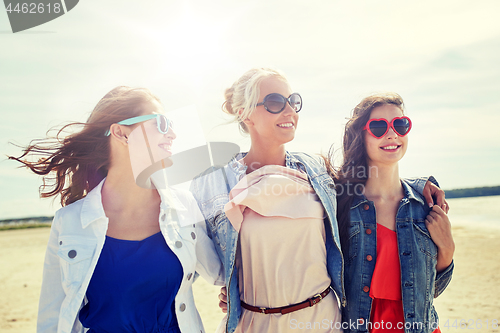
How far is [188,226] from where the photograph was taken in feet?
9.23

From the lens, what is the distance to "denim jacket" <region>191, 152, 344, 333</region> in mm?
2682

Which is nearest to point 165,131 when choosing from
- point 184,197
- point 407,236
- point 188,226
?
point 184,197

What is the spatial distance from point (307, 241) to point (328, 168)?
0.93 meters

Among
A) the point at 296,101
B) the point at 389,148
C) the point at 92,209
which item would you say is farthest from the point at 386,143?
the point at 92,209

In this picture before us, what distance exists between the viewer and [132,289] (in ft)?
7.77

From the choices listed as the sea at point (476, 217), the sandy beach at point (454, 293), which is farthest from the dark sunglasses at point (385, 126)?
the sea at point (476, 217)

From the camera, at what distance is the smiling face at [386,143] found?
296 cm

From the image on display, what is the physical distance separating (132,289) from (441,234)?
95.1 inches

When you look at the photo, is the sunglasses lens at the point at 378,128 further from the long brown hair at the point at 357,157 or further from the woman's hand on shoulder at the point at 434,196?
the woman's hand on shoulder at the point at 434,196

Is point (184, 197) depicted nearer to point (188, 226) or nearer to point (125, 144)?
point (188, 226)

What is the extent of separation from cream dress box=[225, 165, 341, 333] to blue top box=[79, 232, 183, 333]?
56cm

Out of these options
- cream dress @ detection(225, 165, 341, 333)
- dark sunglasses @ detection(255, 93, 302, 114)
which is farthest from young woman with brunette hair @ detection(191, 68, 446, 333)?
dark sunglasses @ detection(255, 93, 302, 114)

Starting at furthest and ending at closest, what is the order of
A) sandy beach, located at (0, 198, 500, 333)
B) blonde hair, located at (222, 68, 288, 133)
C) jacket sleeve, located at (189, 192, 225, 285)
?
sandy beach, located at (0, 198, 500, 333) → blonde hair, located at (222, 68, 288, 133) → jacket sleeve, located at (189, 192, 225, 285)

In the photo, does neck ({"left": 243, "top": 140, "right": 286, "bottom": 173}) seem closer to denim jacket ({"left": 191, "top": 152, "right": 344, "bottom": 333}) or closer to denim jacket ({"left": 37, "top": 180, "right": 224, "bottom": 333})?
denim jacket ({"left": 191, "top": 152, "right": 344, "bottom": 333})
